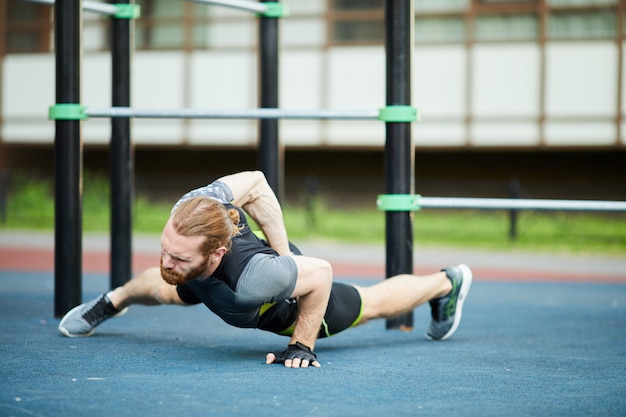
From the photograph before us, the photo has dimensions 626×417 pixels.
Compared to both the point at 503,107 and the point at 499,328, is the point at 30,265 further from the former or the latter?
the point at 503,107

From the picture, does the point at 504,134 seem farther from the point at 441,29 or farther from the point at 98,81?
the point at 98,81

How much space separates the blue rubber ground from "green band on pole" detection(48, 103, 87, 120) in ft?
3.71

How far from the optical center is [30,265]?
11117mm

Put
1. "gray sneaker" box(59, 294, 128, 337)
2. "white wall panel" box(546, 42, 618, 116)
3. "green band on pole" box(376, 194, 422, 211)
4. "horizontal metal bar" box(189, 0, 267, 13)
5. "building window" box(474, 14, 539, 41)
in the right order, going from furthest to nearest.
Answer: "building window" box(474, 14, 539, 41), "white wall panel" box(546, 42, 618, 116), "horizontal metal bar" box(189, 0, 267, 13), "green band on pole" box(376, 194, 422, 211), "gray sneaker" box(59, 294, 128, 337)

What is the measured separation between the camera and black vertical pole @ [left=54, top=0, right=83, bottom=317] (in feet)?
18.7

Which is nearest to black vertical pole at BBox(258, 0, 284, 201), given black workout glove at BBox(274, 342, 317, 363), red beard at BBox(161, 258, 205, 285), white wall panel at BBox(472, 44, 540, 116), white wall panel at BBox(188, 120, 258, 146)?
black workout glove at BBox(274, 342, 317, 363)

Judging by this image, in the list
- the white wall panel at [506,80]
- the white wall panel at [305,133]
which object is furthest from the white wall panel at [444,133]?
the white wall panel at [305,133]

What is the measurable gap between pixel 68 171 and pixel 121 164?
0.78 metres

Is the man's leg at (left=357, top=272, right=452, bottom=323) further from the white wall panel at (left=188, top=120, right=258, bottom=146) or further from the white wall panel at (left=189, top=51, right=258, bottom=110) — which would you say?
the white wall panel at (left=189, top=51, right=258, bottom=110)

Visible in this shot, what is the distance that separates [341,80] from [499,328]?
14.3 meters

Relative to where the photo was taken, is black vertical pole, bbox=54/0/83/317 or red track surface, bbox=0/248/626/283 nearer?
black vertical pole, bbox=54/0/83/317

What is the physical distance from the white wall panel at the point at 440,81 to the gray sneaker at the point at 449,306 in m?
14.1

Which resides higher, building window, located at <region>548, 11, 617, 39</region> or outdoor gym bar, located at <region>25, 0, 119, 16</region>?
building window, located at <region>548, 11, 617, 39</region>

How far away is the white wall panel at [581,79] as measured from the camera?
1839cm
